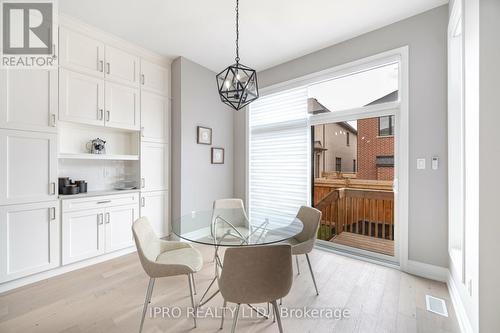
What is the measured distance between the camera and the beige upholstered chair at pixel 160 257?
1645 mm

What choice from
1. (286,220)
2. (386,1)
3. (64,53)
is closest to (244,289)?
(286,220)

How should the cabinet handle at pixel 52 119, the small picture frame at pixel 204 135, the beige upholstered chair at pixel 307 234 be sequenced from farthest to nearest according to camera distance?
1. the small picture frame at pixel 204 135
2. the cabinet handle at pixel 52 119
3. the beige upholstered chair at pixel 307 234

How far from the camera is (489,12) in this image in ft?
4.62

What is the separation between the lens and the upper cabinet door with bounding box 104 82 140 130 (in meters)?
2.96

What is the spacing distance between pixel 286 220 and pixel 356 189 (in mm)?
1562

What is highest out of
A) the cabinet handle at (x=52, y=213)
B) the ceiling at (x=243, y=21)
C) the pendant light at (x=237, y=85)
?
the ceiling at (x=243, y=21)

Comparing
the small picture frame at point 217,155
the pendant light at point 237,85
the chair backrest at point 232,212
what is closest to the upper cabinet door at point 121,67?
the small picture frame at point 217,155

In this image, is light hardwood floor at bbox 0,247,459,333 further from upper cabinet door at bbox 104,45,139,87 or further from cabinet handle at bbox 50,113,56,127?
upper cabinet door at bbox 104,45,139,87

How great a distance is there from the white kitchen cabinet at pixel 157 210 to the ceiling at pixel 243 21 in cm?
221

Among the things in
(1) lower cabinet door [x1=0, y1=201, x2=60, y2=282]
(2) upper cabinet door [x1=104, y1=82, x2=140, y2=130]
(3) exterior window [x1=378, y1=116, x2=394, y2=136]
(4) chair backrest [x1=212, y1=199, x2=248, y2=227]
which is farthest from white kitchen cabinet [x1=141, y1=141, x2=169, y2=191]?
(3) exterior window [x1=378, y1=116, x2=394, y2=136]

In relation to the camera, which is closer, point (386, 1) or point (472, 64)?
point (472, 64)

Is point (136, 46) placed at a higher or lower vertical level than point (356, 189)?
higher

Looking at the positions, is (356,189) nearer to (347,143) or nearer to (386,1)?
(347,143)

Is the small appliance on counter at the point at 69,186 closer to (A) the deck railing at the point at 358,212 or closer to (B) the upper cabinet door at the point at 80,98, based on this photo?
(B) the upper cabinet door at the point at 80,98
